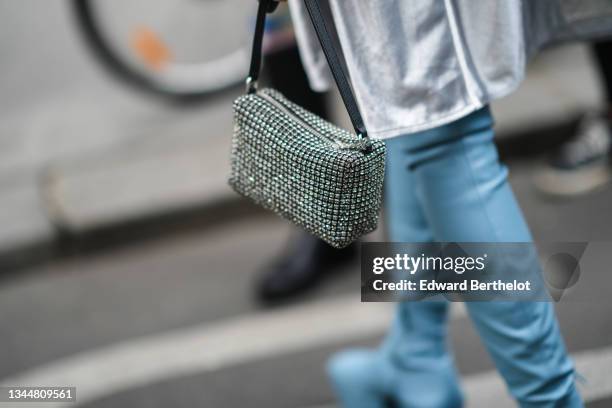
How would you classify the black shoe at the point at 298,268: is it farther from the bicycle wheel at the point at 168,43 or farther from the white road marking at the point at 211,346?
the bicycle wheel at the point at 168,43

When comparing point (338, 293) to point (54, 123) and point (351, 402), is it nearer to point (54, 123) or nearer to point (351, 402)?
point (351, 402)

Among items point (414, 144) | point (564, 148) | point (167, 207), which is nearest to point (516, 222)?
point (414, 144)

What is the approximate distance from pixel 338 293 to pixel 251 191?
1164 millimetres

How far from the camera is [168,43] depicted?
153 inches

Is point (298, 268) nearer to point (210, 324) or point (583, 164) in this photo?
point (210, 324)

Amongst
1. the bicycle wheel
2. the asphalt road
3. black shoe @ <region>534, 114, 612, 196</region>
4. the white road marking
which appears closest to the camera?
the asphalt road

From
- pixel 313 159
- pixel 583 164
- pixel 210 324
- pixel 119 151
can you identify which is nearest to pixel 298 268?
pixel 210 324

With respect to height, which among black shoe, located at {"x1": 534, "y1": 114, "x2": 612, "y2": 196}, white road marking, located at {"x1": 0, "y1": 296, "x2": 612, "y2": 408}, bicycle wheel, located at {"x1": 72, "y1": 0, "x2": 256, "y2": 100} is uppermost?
bicycle wheel, located at {"x1": 72, "y1": 0, "x2": 256, "y2": 100}

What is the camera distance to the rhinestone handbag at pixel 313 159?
127cm

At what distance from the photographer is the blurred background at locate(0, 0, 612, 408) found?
89.0 inches

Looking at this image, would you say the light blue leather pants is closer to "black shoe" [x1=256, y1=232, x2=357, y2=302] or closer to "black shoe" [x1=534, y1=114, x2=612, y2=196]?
"black shoe" [x1=256, y1=232, x2=357, y2=302]

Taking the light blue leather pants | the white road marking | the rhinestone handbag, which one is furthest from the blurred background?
the rhinestone handbag

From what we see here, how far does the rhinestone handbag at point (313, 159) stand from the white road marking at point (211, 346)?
1000 mm

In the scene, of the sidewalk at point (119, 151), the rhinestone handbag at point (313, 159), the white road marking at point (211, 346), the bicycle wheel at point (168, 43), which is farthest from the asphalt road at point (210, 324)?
the bicycle wheel at point (168, 43)
